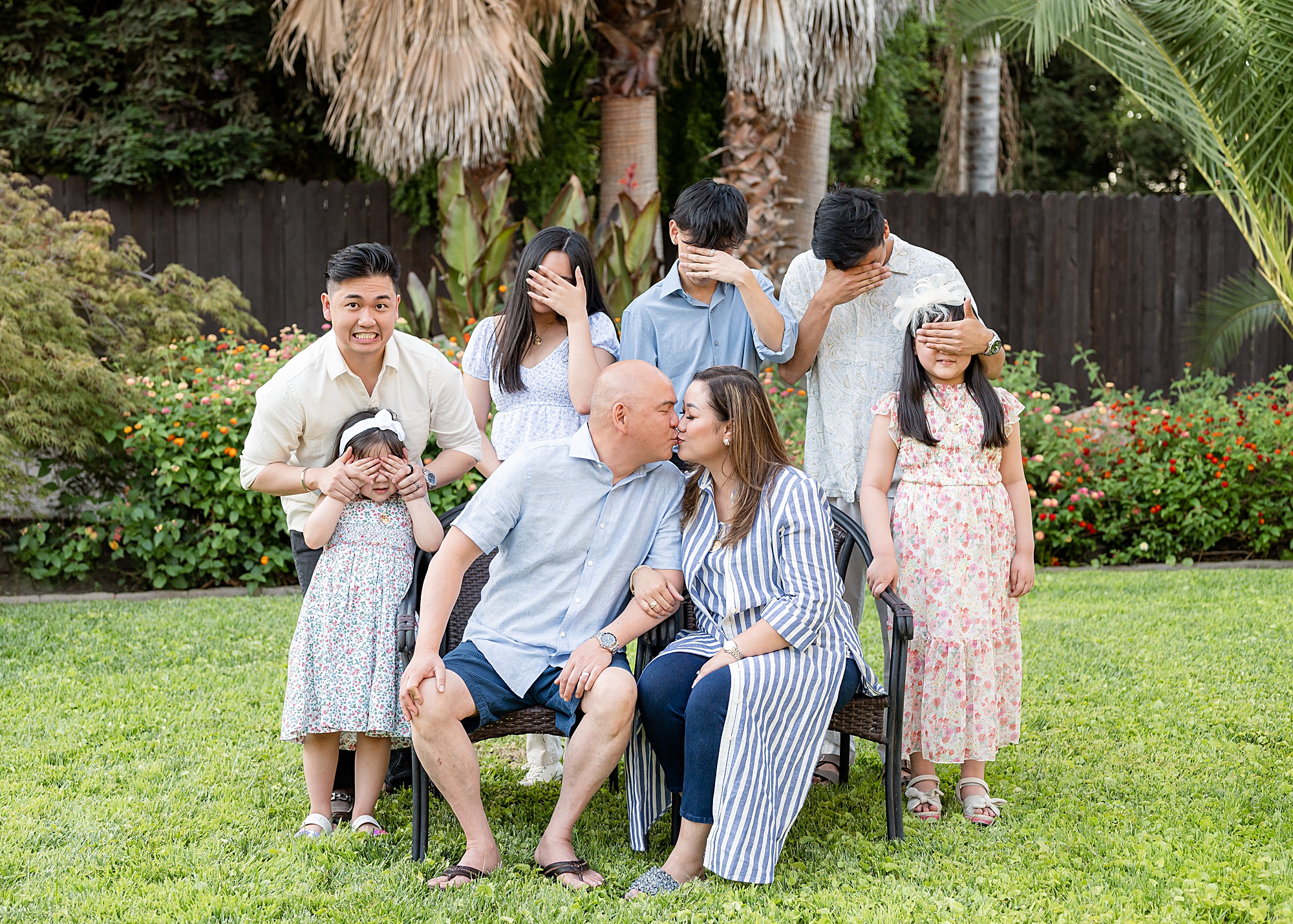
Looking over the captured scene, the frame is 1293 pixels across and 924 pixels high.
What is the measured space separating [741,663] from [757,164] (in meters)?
6.72

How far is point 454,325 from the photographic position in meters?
8.76

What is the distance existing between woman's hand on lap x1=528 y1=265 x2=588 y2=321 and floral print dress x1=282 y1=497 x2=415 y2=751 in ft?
2.73

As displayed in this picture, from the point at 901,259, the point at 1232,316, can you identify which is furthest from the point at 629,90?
the point at 901,259

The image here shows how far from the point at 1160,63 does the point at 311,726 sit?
6.54 m

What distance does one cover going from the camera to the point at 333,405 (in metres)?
3.54

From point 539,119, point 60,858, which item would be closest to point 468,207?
point 539,119

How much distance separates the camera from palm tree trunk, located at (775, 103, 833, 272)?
973cm

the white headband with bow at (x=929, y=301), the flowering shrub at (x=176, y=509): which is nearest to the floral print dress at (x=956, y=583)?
the white headband with bow at (x=929, y=301)

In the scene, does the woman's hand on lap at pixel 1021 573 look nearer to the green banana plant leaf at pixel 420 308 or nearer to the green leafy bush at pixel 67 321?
the green leafy bush at pixel 67 321

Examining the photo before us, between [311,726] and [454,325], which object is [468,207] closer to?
[454,325]

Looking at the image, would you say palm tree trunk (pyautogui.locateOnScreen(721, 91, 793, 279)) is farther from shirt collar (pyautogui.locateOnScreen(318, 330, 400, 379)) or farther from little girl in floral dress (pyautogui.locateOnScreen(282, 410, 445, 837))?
little girl in floral dress (pyautogui.locateOnScreen(282, 410, 445, 837))

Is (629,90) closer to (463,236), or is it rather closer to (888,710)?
(463,236)

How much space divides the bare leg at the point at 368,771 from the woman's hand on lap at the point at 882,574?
1533mm

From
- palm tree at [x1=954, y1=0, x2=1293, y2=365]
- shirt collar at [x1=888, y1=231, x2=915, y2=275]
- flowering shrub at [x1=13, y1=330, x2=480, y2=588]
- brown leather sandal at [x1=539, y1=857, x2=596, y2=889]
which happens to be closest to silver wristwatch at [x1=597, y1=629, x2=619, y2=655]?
brown leather sandal at [x1=539, y1=857, x2=596, y2=889]
